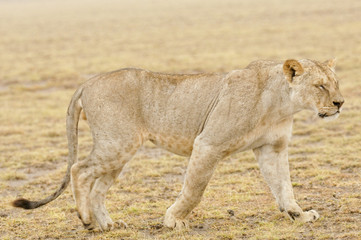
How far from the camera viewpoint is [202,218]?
4.92 m

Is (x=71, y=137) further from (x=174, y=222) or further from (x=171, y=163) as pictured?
(x=171, y=163)

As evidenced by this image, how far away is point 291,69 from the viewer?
168 inches

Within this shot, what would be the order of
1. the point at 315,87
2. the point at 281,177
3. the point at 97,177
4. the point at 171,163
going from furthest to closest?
the point at 171,163, the point at 281,177, the point at 97,177, the point at 315,87

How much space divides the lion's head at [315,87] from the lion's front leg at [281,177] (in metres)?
0.51

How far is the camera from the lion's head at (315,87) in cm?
417

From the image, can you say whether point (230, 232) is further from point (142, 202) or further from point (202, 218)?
point (142, 202)

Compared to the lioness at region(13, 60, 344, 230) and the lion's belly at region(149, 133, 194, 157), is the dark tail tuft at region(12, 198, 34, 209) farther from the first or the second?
the lion's belly at region(149, 133, 194, 157)

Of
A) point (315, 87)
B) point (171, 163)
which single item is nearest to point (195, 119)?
point (315, 87)

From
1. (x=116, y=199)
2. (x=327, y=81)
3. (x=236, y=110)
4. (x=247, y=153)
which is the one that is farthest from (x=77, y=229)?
(x=247, y=153)

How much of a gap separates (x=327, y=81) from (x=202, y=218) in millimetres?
1503

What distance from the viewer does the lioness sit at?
14.1 feet

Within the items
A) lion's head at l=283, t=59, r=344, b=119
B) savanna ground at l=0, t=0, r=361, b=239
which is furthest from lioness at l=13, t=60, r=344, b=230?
savanna ground at l=0, t=0, r=361, b=239

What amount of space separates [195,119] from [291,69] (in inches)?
31.1

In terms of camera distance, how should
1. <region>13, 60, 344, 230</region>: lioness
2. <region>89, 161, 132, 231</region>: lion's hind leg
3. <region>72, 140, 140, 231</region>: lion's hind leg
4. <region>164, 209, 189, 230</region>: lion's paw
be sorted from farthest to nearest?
<region>89, 161, 132, 231</region>: lion's hind leg → <region>164, 209, 189, 230</region>: lion's paw → <region>72, 140, 140, 231</region>: lion's hind leg → <region>13, 60, 344, 230</region>: lioness
